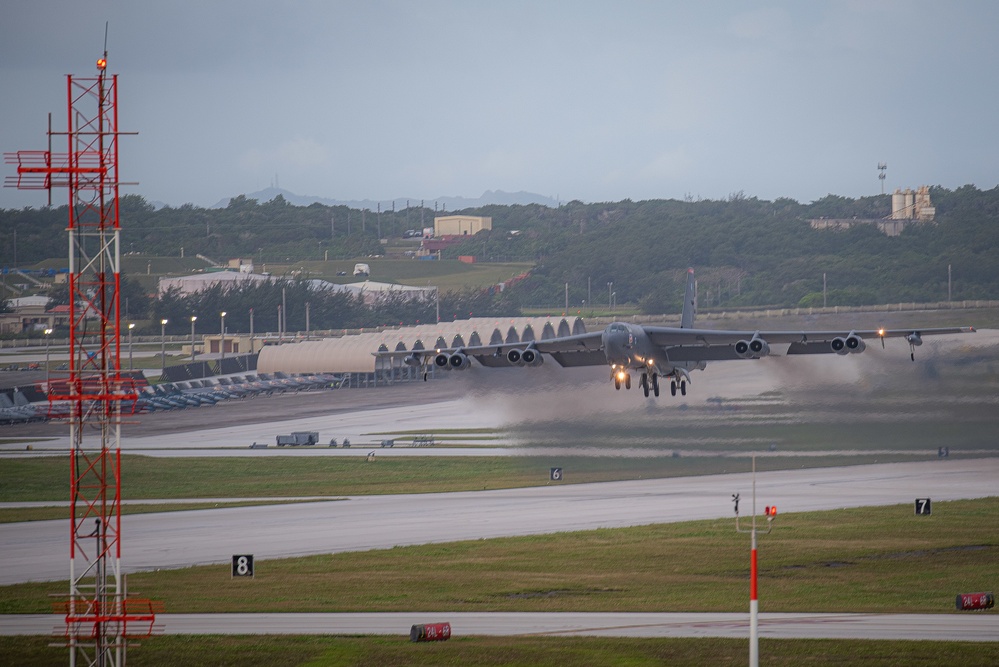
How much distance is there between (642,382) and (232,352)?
77.0m

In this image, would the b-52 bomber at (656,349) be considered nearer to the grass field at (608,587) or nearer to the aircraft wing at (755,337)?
the aircraft wing at (755,337)

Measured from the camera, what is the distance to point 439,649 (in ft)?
92.9

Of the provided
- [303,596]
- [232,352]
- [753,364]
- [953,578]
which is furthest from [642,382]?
[232,352]

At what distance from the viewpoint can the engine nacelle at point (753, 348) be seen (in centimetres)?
5400

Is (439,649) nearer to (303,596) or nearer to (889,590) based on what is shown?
(303,596)

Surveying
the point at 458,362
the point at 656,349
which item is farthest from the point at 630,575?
the point at 656,349

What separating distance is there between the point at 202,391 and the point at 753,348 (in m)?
63.2

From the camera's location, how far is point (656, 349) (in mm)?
57000

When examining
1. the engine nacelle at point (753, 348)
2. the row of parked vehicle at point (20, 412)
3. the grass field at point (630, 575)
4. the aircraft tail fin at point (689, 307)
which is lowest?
the grass field at point (630, 575)

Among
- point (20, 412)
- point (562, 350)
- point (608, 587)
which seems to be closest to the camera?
point (608, 587)

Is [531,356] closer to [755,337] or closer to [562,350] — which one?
[562,350]

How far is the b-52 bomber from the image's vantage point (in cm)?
5250

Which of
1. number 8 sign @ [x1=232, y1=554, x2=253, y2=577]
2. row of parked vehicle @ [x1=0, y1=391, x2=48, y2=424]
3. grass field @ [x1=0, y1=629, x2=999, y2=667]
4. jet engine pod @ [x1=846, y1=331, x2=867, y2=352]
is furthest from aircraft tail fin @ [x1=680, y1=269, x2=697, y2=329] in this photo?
row of parked vehicle @ [x1=0, y1=391, x2=48, y2=424]

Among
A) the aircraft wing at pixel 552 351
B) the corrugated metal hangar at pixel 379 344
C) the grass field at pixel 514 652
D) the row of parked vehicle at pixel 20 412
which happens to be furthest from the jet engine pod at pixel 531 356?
the row of parked vehicle at pixel 20 412
